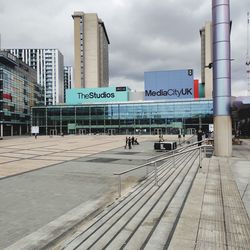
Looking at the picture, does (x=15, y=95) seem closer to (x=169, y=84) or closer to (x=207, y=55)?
(x=169, y=84)

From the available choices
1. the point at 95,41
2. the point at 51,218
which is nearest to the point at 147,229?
the point at 51,218

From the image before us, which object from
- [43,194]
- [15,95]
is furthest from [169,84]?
[43,194]

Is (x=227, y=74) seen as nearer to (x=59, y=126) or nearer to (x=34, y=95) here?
(x=59, y=126)

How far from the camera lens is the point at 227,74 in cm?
2167

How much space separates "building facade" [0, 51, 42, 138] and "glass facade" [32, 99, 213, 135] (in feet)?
19.3

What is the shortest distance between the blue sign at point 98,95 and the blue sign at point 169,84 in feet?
33.7

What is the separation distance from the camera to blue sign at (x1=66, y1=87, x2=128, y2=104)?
338 feet

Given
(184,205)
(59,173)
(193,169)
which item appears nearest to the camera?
(184,205)

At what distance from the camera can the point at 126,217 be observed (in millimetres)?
7875

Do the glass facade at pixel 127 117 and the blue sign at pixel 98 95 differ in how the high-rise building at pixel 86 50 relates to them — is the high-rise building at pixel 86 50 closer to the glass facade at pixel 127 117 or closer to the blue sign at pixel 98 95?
the blue sign at pixel 98 95

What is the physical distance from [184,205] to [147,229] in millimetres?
2142

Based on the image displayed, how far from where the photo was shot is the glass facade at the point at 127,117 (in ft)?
309

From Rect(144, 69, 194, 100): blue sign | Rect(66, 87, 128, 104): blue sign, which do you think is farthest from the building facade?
Rect(144, 69, 194, 100): blue sign

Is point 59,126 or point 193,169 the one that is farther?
point 59,126
